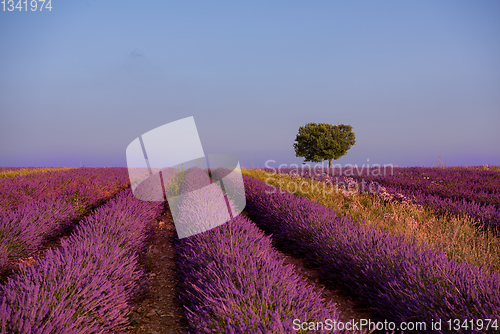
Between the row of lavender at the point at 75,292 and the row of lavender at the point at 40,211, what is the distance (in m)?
1.26

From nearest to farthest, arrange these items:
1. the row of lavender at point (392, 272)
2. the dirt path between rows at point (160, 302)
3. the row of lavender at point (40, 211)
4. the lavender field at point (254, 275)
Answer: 1. the lavender field at point (254, 275)
2. the row of lavender at point (392, 272)
3. the dirt path between rows at point (160, 302)
4. the row of lavender at point (40, 211)

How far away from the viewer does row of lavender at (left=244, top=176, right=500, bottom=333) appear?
248cm

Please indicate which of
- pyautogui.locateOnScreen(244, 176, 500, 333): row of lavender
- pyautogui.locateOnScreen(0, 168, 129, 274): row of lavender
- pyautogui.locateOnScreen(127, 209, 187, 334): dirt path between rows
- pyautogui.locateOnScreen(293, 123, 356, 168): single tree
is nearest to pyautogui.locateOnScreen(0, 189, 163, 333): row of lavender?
pyautogui.locateOnScreen(127, 209, 187, 334): dirt path between rows

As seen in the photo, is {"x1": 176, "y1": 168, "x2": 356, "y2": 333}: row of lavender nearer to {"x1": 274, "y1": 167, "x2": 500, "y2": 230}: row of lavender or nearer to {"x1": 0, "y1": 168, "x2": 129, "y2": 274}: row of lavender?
{"x1": 0, "y1": 168, "x2": 129, "y2": 274}: row of lavender

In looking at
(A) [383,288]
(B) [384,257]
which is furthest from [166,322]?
(B) [384,257]

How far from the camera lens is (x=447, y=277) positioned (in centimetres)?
272

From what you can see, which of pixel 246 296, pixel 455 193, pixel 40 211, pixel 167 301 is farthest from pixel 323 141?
pixel 246 296

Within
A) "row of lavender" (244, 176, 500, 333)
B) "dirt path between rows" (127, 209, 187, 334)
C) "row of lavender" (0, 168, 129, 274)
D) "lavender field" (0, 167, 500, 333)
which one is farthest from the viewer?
"row of lavender" (0, 168, 129, 274)

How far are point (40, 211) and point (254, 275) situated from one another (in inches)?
201

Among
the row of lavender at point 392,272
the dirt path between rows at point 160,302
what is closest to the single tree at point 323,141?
the row of lavender at point 392,272

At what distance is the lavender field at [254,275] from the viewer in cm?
223

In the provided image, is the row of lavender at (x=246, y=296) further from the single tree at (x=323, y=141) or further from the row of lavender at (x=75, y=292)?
the single tree at (x=323, y=141)

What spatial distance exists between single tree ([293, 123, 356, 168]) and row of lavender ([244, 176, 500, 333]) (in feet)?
65.9

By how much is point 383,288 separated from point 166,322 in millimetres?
2322
